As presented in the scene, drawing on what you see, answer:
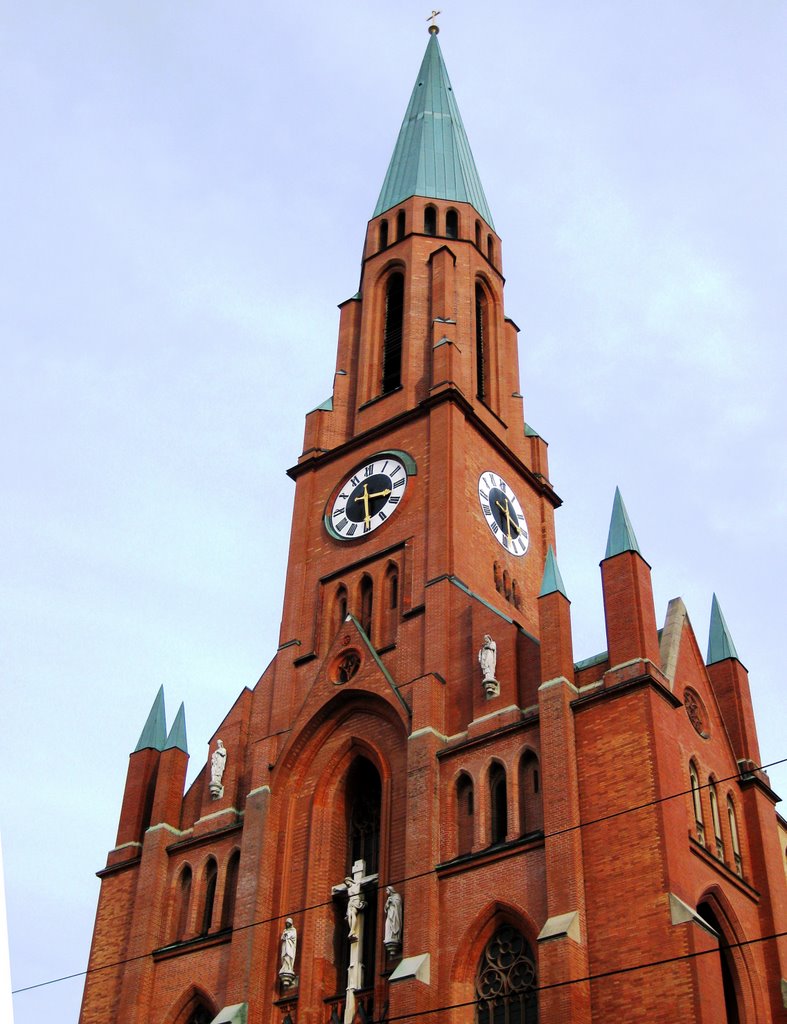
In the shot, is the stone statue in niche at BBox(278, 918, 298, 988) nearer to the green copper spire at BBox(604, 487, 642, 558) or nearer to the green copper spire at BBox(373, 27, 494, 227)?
the green copper spire at BBox(604, 487, 642, 558)

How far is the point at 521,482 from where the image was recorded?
4334cm

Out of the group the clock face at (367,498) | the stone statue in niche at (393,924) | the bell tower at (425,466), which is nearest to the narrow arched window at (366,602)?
the bell tower at (425,466)

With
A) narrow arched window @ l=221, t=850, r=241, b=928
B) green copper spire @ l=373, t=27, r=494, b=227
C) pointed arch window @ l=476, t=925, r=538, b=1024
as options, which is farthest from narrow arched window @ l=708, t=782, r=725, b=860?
green copper spire @ l=373, t=27, r=494, b=227

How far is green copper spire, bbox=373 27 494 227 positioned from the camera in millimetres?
50438

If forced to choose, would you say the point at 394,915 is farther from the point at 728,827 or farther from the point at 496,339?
the point at 496,339

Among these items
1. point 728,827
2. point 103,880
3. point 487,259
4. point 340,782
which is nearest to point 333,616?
point 340,782

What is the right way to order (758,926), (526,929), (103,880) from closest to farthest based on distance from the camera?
(526,929), (758,926), (103,880)

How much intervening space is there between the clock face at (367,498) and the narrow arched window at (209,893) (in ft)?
32.6

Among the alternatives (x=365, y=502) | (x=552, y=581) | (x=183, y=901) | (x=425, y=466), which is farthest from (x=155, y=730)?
(x=552, y=581)

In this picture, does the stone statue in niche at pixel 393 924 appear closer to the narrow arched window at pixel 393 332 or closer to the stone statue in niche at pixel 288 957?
the stone statue in niche at pixel 288 957

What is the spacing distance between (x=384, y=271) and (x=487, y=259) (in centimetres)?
384

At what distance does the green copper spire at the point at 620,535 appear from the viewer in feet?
109

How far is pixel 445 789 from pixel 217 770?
315 inches

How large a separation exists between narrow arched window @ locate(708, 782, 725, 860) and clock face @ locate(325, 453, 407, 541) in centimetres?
1193
